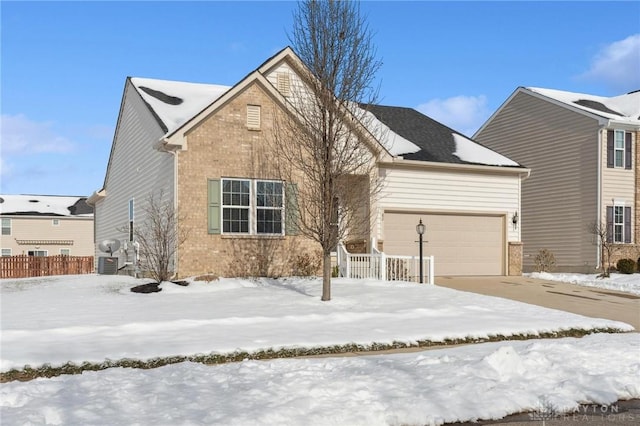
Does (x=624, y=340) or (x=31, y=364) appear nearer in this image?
(x=31, y=364)

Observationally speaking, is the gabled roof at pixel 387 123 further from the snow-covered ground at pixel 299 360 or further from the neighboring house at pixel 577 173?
the snow-covered ground at pixel 299 360

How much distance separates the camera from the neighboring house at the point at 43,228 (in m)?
→ 49.8

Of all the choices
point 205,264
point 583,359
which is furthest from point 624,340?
point 205,264

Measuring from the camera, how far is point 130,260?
72.4 ft

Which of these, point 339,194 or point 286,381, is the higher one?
point 339,194

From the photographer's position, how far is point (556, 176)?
27.7m

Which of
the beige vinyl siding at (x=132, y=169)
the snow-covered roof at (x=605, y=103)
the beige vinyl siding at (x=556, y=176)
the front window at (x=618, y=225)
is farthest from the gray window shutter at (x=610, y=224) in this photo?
the beige vinyl siding at (x=132, y=169)

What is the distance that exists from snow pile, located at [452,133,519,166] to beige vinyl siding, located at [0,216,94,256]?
3749 cm

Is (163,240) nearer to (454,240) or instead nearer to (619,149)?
(454,240)

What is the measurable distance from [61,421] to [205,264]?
11630 mm

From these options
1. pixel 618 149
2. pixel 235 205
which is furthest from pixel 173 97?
pixel 618 149

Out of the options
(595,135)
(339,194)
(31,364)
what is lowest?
(31,364)

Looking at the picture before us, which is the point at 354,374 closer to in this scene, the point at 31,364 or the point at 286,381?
the point at 286,381

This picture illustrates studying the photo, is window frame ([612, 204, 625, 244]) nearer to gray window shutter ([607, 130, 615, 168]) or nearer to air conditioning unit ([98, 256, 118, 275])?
gray window shutter ([607, 130, 615, 168])
